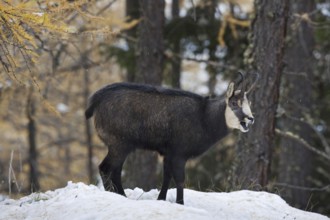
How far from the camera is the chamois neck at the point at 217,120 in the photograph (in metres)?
8.54

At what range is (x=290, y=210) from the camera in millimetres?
8375

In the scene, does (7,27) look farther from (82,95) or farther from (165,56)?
(82,95)

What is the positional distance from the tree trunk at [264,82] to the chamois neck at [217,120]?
177 centimetres

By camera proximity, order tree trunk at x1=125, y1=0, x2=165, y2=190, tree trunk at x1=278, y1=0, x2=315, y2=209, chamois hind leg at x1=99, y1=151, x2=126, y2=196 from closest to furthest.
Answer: chamois hind leg at x1=99, y1=151, x2=126, y2=196 < tree trunk at x1=125, y1=0, x2=165, y2=190 < tree trunk at x1=278, y1=0, x2=315, y2=209

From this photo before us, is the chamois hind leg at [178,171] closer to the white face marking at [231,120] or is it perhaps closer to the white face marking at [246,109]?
the white face marking at [231,120]

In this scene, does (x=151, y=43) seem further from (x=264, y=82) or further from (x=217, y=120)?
(x=217, y=120)

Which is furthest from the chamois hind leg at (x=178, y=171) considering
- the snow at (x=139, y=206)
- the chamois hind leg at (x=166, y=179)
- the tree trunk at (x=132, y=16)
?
the tree trunk at (x=132, y=16)

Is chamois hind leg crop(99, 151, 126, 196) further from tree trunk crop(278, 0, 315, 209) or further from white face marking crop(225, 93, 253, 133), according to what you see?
tree trunk crop(278, 0, 315, 209)

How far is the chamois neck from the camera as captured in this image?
8.54 metres

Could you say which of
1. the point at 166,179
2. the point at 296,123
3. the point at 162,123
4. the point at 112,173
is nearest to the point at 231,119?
the point at 162,123

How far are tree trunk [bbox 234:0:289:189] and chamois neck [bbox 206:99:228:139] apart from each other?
1.77m

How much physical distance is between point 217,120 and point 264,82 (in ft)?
6.50

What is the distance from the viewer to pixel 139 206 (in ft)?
22.2

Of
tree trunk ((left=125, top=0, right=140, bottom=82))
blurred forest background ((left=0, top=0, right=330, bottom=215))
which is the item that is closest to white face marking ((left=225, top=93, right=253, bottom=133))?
blurred forest background ((left=0, top=0, right=330, bottom=215))
